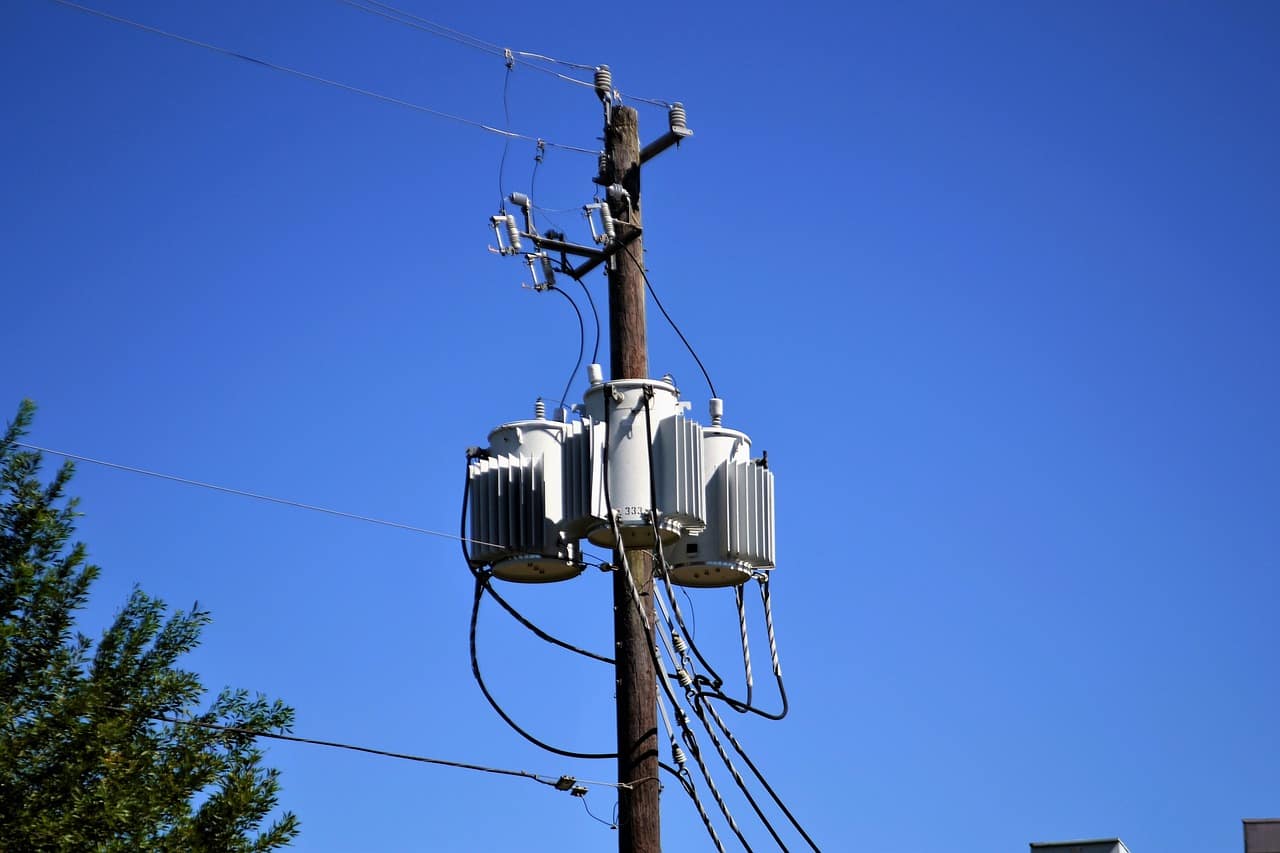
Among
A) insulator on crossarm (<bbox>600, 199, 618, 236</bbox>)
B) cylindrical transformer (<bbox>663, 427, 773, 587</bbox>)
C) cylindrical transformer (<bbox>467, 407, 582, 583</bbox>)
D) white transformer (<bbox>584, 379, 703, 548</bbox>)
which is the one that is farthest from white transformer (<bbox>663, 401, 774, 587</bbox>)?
insulator on crossarm (<bbox>600, 199, 618, 236</bbox>)

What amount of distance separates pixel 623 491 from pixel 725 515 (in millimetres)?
1070

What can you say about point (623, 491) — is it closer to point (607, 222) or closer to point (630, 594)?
point (630, 594)

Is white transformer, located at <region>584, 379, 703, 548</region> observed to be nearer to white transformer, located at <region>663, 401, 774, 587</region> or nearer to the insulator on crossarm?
white transformer, located at <region>663, 401, 774, 587</region>

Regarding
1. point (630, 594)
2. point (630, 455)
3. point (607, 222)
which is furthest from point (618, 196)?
point (630, 594)

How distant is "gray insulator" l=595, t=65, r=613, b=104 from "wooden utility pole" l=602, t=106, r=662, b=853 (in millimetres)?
187

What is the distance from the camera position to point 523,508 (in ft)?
57.2

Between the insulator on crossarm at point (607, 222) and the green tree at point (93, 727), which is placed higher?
the insulator on crossarm at point (607, 222)

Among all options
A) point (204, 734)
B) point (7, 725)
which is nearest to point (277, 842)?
point (204, 734)

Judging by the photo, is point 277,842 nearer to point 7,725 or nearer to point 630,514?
point 7,725

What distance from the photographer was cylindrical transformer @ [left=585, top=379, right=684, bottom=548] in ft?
55.3

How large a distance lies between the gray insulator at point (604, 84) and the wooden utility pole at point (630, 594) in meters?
0.19

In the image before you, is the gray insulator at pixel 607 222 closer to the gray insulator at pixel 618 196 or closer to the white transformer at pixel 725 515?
the gray insulator at pixel 618 196

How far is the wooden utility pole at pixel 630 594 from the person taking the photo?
16.4m

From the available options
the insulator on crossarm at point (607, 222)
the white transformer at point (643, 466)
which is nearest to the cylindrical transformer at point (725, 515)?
the white transformer at point (643, 466)
